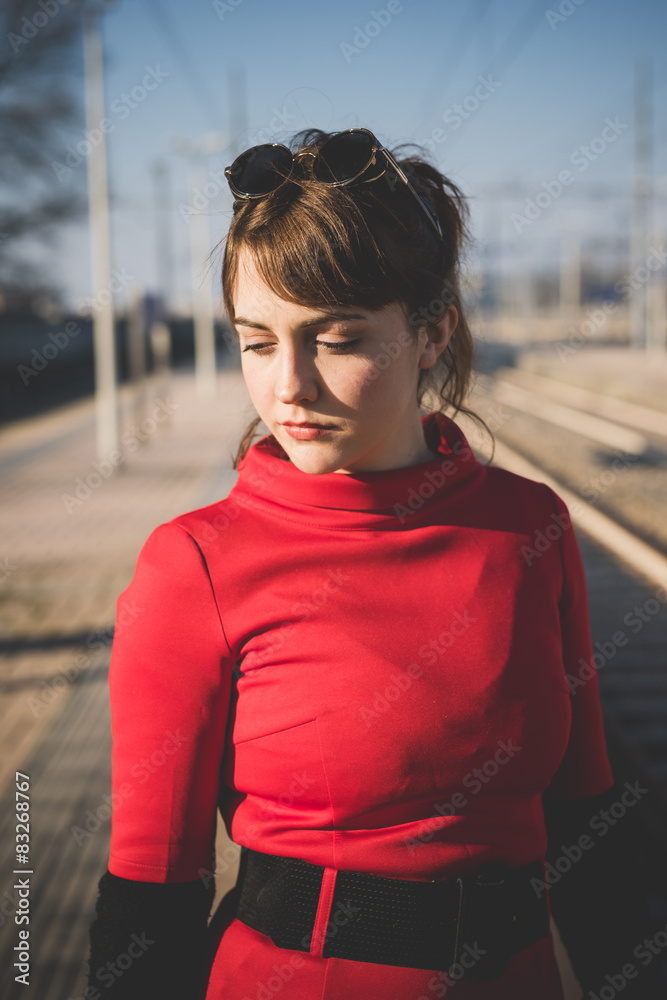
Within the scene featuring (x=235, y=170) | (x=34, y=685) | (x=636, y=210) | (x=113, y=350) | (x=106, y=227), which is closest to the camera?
(x=235, y=170)

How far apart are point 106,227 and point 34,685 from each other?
9.03 metres

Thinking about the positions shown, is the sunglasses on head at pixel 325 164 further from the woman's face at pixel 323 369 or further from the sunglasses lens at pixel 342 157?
the woman's face at pixel 323 369

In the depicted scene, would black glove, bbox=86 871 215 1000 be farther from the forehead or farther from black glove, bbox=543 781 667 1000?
the forehead

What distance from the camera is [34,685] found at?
548 cm

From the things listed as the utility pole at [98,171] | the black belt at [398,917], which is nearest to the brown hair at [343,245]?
the black belt at [398,917]

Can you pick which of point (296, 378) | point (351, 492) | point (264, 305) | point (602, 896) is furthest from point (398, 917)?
point (264, 305)

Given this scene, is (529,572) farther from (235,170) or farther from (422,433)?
(235,170)

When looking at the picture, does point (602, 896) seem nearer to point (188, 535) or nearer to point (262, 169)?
point (188, 535)

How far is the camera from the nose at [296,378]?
1.28 meters

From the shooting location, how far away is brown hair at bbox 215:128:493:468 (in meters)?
1.27

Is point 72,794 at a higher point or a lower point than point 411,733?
lower

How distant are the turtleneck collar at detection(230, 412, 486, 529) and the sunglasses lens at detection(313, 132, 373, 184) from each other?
1.46 feet

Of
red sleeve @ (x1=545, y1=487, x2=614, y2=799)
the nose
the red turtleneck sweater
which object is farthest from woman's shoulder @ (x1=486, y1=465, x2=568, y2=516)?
the nose

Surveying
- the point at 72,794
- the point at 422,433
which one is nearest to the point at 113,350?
the point at 72,794
